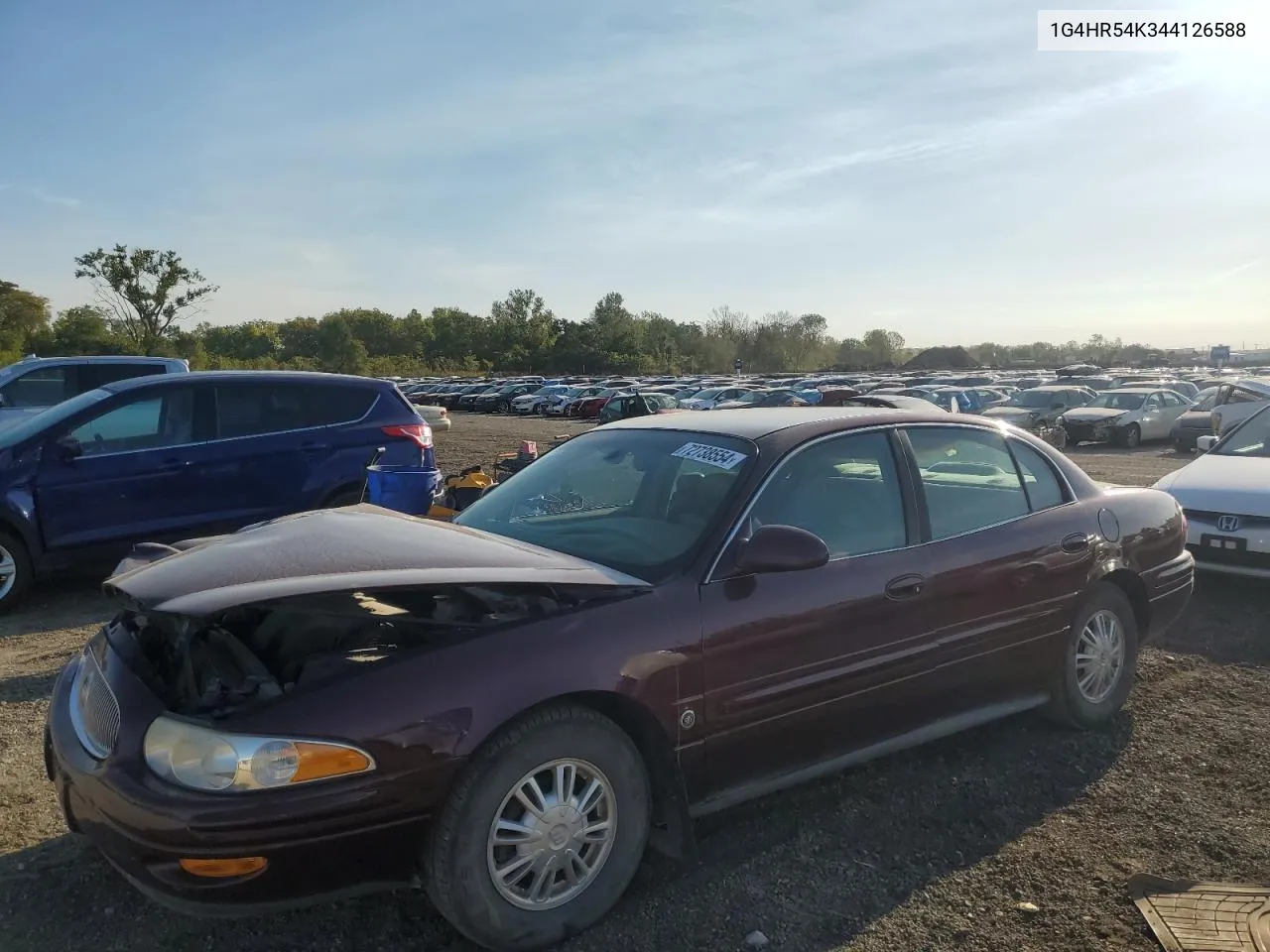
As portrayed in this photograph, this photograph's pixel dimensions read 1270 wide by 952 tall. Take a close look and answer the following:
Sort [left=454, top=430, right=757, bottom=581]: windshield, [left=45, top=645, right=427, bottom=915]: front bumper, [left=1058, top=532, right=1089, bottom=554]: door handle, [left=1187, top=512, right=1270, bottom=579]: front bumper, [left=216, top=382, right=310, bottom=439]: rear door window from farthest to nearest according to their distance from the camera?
[left=216, top=382, right=310, bottom=439]: rear door window < [left=1187, top=512, right=1270, bottom=579]: front bumper < [left=1058, top=532, right=1089, bottom=554]: door handle < [left=454, top=430, right=757, bottom=581]: windshield < [left=45, top=645, right=427, bottom=915]: front bumper

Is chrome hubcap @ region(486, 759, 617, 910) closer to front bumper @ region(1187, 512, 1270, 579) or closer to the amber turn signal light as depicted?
the amber turn signal light

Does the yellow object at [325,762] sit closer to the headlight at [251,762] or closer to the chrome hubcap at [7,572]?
the headlight at [251,762]

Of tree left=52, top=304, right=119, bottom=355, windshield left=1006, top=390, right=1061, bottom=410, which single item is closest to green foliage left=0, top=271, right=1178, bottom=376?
tree left=52, top=304, right=119, bottom=355

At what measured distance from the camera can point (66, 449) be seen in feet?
22.1

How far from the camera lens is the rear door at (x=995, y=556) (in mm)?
3791

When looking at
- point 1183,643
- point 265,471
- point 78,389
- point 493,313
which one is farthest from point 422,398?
point 493,313

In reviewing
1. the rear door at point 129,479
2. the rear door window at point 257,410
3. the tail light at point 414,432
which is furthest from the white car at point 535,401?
the rear door at point 129,479

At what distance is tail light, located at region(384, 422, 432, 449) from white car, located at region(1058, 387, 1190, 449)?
18.8 meters

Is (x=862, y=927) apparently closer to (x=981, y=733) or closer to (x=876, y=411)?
(x=981, y=733)

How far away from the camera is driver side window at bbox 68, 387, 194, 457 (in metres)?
6.97

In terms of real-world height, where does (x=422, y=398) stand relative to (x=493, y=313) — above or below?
below

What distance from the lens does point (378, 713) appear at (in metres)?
2.49

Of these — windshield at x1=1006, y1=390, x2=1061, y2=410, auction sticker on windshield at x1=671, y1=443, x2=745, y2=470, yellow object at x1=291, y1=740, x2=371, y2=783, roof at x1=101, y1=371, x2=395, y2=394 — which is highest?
roof at x1=101, y1=371, x2=395, y2=394

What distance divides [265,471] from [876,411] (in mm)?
5368
